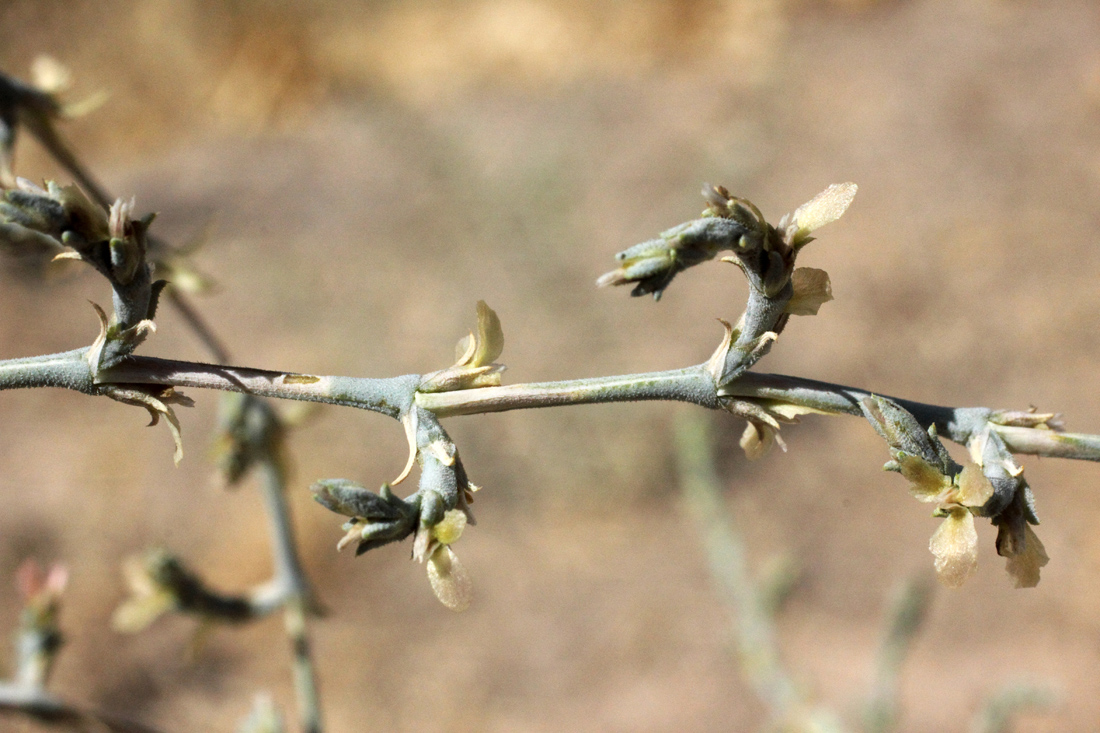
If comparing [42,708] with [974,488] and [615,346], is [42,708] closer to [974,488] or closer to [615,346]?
[974,488]

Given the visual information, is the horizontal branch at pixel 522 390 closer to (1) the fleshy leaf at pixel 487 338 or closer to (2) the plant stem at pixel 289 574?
(1) the fleshy leaf at pixel 487 338

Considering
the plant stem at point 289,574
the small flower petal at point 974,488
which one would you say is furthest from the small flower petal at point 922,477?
the plant stem at point 289,574

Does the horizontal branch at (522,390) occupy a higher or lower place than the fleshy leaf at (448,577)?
higher

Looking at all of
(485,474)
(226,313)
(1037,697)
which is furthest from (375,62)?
(1037,697)

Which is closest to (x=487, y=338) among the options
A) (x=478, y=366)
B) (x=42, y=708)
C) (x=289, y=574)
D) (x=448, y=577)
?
(x=478, y=366)

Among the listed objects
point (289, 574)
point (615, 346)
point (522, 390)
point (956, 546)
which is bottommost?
point (956, 546)

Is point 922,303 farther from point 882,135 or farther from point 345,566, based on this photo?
point 345,566

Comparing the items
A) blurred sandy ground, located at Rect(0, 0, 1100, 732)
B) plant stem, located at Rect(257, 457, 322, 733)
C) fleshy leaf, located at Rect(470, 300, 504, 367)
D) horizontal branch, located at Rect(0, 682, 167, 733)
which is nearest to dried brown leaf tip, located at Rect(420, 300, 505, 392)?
fleshy leaf, located at Rect(470, 300, 504, 367)

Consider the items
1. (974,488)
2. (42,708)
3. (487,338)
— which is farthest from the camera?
(42,708)
